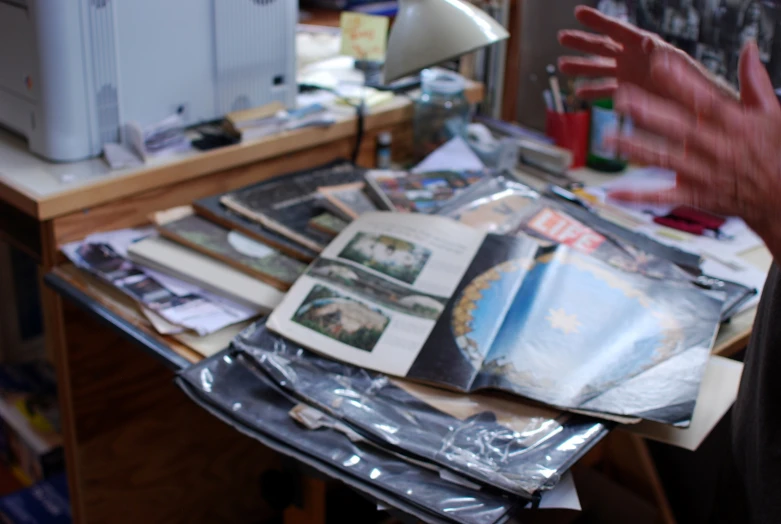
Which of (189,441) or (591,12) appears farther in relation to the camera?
(189,441)

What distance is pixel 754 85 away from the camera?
69 centimetres

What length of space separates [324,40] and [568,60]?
1141mm

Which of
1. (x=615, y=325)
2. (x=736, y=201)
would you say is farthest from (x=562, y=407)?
(x=736, y=201)

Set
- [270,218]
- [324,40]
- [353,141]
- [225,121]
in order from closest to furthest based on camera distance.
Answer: [270,218], [225,121], [353,141], [324,40]

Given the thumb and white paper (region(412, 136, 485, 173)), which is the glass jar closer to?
white paper (region(412, 136, 485, 173))

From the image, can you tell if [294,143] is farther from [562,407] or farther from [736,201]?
[736,201]

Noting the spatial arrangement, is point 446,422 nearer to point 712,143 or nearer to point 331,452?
point 331,452

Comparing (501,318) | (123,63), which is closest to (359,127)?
(123,63)

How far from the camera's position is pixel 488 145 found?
163 cm

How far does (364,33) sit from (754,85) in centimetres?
106

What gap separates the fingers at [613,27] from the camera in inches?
39.3

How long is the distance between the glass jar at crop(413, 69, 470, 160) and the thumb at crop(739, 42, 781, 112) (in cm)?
95

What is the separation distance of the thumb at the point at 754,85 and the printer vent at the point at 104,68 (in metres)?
0.91

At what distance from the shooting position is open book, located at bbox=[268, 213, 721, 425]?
944 mm
